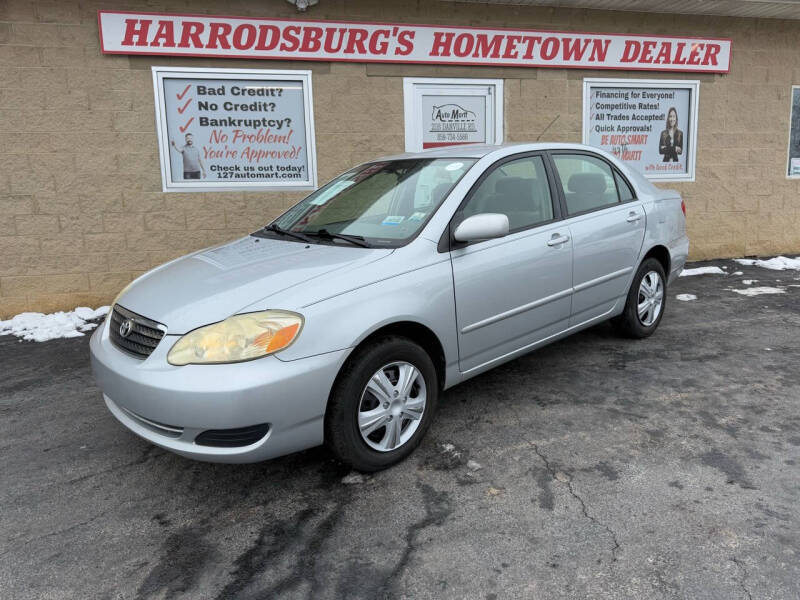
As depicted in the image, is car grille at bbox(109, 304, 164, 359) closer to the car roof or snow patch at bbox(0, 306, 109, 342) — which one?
the car roof

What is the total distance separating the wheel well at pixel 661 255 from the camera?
496cm

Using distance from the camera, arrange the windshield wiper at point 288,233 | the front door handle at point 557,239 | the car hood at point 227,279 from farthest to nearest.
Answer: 1. the front door handle at point 557,239
2. the windshield wiper at point 288,233
3. the car hood at point 227,279

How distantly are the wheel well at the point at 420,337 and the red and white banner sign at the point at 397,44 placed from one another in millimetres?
4706

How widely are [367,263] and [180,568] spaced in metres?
1.57

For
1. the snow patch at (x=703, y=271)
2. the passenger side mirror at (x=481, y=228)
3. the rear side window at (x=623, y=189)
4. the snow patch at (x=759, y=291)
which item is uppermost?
the rear side window at (x=623, y=189)

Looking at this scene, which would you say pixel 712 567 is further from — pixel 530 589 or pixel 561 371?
pixel 561 371

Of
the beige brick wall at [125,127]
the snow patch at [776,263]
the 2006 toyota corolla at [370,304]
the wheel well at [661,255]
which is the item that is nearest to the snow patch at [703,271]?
the snow patch at [776,263]

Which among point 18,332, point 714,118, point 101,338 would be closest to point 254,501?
point 101,338

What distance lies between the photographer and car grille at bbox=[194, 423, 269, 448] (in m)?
2.65

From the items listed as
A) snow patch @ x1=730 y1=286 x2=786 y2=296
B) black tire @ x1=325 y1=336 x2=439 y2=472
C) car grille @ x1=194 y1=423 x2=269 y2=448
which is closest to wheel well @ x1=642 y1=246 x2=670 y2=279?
snow patch @ x1=730 y1=286 x2=786 y2=296

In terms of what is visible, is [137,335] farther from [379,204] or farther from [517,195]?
[517,195]

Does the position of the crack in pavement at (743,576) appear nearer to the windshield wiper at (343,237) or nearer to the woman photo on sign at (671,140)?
the windshield wiper at (343,237)

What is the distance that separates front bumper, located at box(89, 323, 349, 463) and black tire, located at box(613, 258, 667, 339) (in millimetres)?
2901

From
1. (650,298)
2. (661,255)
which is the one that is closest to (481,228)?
(650,298)
